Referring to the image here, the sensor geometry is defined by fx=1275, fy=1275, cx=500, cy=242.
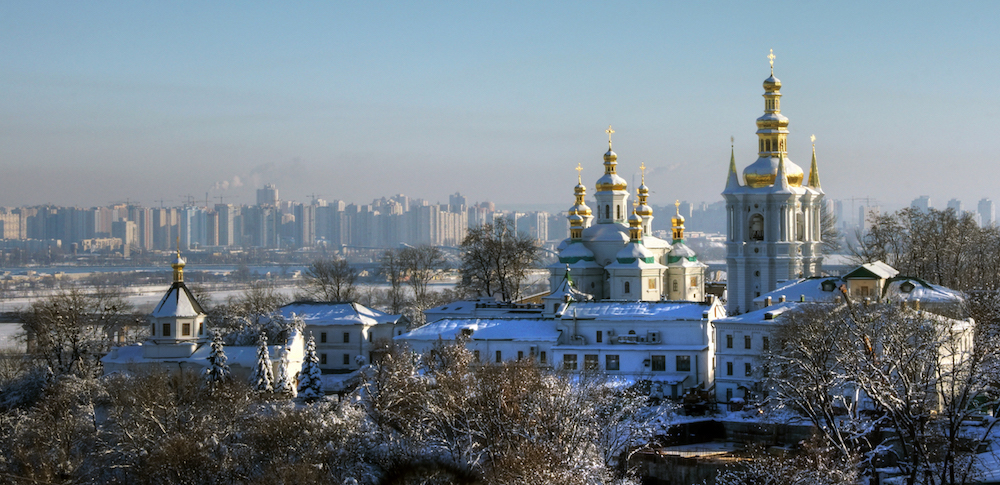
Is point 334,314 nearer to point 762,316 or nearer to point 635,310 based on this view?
point 635,310

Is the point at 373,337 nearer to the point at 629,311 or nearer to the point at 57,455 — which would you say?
the point at 629,311

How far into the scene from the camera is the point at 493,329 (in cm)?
3769

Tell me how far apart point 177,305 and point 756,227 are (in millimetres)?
21213

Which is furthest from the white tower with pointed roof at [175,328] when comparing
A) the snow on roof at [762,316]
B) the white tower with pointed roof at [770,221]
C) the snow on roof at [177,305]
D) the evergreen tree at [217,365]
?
the white tower with pointed roof at [770,221]

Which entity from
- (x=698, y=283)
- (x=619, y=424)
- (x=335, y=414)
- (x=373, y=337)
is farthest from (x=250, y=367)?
(x=698, y=283)

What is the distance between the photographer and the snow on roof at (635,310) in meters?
36.7

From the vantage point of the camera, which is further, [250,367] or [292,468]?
[250,367]

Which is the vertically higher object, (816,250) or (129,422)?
(816,250)

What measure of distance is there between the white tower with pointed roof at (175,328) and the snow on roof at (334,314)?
4195 millimetres

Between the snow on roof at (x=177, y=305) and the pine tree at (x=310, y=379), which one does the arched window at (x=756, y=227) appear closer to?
the pine tree at (x=310, y=379)

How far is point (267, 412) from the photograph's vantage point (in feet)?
93.0

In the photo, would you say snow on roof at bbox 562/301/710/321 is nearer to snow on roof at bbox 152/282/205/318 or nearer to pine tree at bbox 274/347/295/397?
pine tree at bbox 274/347/295/397

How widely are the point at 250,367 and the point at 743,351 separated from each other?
1383cm

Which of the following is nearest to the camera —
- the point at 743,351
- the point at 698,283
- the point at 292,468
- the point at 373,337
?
the point at 292,468
